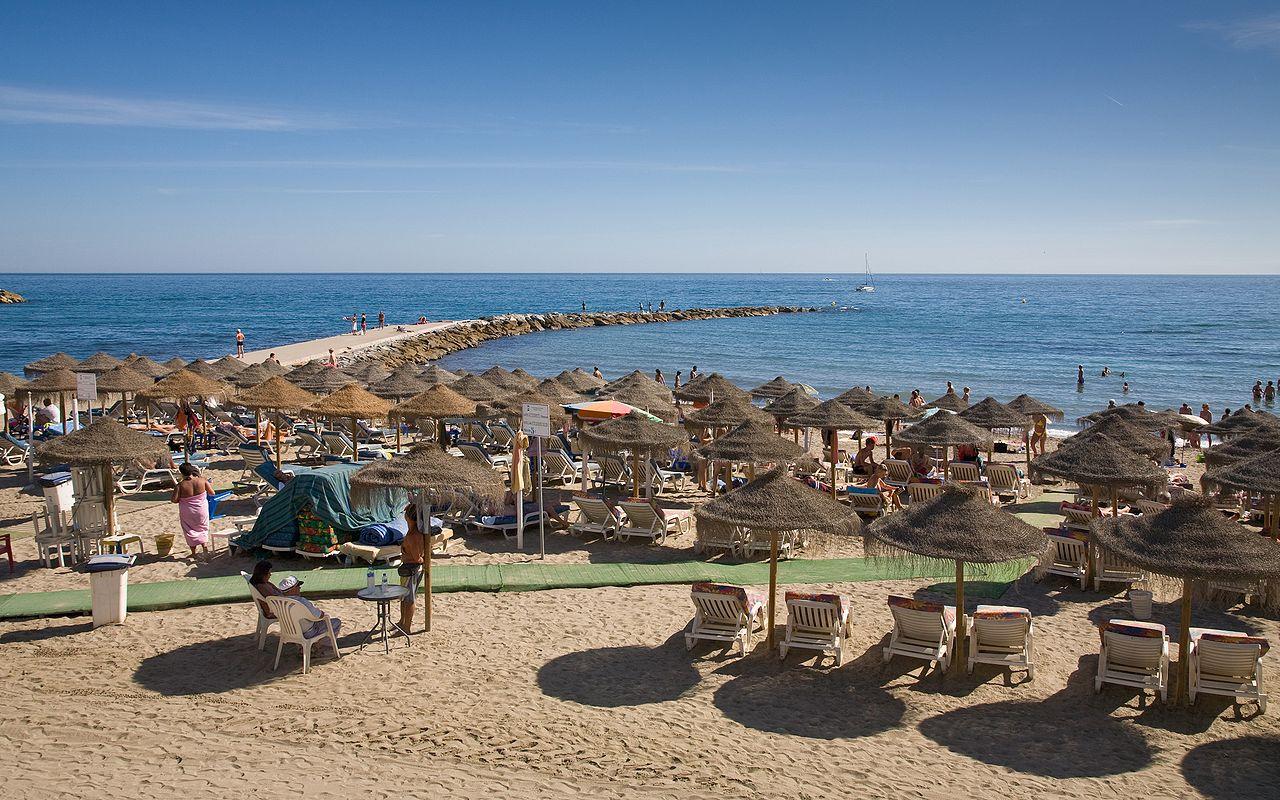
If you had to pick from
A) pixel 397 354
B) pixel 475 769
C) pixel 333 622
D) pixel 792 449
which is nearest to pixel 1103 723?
pixel 475 769

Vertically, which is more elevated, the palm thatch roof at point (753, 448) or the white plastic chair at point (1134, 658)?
the palm thatch roof at point (753, 448)

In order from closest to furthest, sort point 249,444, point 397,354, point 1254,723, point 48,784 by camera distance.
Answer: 1. point 48,784
2. point 1254,723
3. point 249,444
4. point 397,354

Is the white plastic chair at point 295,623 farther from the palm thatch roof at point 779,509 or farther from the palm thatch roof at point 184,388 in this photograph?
the palm thatch roof at point 184,388

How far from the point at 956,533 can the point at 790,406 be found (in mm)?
9333

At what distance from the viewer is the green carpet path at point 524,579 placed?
9672 millimetres

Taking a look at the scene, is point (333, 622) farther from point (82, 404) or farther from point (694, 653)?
point (82, 404)

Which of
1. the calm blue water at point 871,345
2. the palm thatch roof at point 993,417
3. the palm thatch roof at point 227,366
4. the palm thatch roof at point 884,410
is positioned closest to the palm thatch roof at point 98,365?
the palm thatch roof at point 227,366

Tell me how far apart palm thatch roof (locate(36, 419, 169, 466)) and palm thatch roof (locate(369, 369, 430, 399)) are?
9550mm

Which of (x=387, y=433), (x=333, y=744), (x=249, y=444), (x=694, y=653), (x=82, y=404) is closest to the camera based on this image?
(x=333, y=744)

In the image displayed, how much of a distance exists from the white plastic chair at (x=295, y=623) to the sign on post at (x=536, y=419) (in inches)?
150

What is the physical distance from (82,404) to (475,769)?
24.7 meters

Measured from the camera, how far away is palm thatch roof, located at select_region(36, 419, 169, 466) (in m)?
11.0

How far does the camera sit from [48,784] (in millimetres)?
6094

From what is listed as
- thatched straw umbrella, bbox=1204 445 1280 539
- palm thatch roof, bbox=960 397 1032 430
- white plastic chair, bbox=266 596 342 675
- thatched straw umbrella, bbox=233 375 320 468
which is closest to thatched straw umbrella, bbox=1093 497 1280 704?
thatched straw umbrella, bbox=1204 445 1280 539
